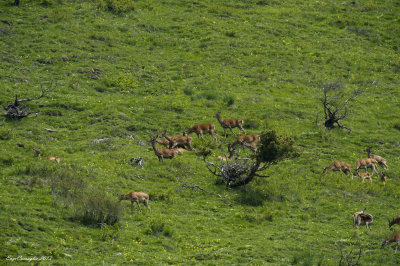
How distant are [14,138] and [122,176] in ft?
22.9

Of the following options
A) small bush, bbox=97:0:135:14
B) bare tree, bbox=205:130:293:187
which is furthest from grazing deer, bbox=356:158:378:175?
small bush, bbox=97:0:135:14

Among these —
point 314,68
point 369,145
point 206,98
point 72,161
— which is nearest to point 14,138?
point 72,161

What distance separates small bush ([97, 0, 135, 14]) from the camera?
5067 centimetres

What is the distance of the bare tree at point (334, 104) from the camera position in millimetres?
35062

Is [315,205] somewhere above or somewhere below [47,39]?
below

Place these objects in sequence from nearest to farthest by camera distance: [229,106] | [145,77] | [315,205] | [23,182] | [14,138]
Answer: [23,182]
[315,205]
[14,138]
[229,106]
[145,77]

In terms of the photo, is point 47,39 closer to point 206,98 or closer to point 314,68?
point 206,98

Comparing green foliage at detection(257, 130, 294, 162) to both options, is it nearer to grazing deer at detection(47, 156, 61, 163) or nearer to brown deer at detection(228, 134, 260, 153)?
brown deer at detection(228, 134, 260, 153)

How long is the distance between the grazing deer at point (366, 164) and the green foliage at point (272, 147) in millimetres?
5777

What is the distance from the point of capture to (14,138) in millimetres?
27672

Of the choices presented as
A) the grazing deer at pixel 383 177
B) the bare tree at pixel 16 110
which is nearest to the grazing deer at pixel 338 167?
the grazing deer at pixel 383 177

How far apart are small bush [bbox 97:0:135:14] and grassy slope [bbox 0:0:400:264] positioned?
82 cm

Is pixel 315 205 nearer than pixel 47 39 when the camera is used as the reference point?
Yes

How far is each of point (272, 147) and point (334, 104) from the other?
15.9 m
